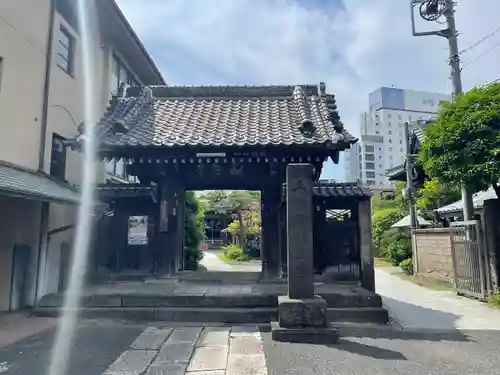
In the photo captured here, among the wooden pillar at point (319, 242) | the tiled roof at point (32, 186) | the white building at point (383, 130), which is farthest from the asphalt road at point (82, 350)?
the white building at point (383, 130)

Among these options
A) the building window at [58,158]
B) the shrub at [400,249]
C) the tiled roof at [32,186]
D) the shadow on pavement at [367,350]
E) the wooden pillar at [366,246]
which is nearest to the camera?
the shadow on pavement at [367,350]

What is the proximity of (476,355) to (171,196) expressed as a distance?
7030mm

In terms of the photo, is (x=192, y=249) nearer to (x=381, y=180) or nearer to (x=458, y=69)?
(x=458, y=69)

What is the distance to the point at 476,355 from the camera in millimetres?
5715

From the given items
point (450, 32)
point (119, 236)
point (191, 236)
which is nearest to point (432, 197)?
point (450, 32)

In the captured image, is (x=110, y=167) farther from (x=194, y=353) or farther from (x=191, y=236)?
(x=194, y=353)

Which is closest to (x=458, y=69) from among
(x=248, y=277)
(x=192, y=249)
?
(x=248, y=277)

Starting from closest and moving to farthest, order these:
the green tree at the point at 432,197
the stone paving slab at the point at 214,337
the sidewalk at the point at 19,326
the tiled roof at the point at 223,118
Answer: the stone paving slab at the point at 214,337 → the sidewalk at the point at 19,326 → the tiled roof at the point at 223,118 → the green tree at the point at 432,197

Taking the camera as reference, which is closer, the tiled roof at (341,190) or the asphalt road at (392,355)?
the asphalt road at (392,355)

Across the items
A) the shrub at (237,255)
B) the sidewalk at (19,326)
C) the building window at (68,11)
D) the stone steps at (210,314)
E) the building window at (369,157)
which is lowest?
the sidewalk at (19,326)

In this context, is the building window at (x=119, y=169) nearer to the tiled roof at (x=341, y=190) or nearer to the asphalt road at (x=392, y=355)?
the tiled roof at (x=341, y=190)

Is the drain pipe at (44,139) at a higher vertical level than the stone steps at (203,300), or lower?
higher

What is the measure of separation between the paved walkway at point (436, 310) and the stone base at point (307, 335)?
79.7 inches

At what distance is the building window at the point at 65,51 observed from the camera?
10.7 meters
